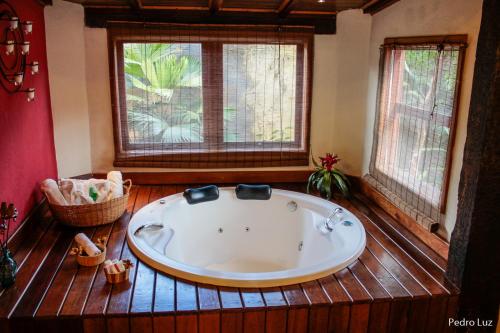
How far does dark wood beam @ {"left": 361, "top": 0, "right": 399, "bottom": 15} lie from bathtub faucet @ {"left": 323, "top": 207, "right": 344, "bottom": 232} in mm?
1502

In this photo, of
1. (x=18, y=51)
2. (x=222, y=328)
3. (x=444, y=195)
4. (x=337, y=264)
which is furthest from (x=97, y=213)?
(x=444, y=195)

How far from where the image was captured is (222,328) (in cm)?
215

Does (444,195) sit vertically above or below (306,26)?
below

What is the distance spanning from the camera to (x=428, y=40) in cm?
278

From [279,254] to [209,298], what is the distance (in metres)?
1.42

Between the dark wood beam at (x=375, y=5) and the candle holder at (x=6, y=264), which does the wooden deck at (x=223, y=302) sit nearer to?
the candle holder at (x=6, y=264)

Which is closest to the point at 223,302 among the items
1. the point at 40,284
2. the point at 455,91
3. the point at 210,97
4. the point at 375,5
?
the point at 40,284

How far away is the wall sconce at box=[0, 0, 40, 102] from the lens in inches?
98.0

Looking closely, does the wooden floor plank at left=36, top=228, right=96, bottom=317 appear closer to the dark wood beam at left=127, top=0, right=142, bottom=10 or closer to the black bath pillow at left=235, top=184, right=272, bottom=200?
the black bath pillow at left=235, top=184, right=272, bottom=200

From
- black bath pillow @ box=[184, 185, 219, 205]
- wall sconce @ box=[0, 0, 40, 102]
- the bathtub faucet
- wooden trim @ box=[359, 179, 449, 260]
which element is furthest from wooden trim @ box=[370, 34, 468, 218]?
wall sconce @ box=[0, 0, 40, 102]

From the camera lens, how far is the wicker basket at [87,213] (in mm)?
2977

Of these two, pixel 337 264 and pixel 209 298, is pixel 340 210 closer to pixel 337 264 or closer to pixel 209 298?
pixel 337 264

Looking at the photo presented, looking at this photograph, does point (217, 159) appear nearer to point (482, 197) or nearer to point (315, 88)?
point (315, 88)

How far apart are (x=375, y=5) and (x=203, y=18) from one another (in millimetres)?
1329
